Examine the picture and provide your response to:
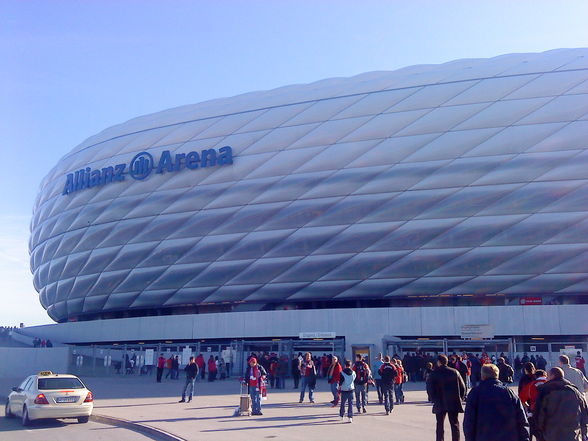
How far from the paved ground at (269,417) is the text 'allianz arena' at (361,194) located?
1513 cm

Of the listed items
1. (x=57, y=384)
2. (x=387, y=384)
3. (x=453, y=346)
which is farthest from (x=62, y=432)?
(x=453, y=346)

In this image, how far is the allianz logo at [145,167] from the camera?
39.8 m

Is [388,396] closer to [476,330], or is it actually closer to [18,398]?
[18,398]

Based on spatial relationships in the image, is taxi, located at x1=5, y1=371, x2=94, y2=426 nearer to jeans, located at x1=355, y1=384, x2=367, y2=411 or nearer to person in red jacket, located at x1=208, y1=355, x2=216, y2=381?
jeans, located at x1=355, y1=384, x2=367, y2=411

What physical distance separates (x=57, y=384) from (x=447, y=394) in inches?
378

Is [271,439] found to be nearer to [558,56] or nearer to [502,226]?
[502,226]

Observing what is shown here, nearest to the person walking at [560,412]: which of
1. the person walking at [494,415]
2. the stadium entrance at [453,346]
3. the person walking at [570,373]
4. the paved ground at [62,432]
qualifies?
the person walking at [494,415]

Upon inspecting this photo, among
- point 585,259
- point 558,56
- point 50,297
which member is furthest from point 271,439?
point 50,297

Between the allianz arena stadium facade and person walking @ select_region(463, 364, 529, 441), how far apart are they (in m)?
29.4

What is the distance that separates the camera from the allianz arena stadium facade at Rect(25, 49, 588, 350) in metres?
34.5

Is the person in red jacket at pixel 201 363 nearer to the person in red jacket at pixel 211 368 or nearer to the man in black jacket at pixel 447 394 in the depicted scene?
the person in red jacket at pixel 211 368

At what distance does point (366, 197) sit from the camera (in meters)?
36.2

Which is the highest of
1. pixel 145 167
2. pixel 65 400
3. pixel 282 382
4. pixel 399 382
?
pixel 145 167

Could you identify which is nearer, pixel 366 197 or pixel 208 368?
pixel 208 368
